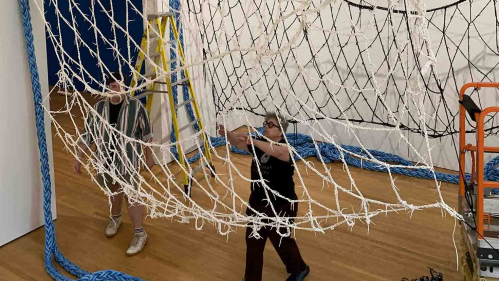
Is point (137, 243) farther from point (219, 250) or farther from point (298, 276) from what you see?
point (298, 276)

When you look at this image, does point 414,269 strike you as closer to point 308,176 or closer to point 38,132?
point 308,176

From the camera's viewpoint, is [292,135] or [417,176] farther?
[292,135]

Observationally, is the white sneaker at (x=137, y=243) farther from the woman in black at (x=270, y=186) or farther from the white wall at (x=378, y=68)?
the white wall at (x=378, y=68)

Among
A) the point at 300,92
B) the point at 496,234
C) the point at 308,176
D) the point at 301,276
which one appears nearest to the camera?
the point at 496,234

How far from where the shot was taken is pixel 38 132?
89.4 inches

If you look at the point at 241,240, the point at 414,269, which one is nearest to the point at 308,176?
the point at 241,240

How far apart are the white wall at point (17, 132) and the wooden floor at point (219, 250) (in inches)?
4.8

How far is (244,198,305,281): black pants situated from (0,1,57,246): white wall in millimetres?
1083

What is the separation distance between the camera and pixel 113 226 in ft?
7.99

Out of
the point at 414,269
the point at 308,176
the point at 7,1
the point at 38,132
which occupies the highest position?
the point at 7,1

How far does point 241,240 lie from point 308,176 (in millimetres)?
893

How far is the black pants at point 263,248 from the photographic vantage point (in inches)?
74.4

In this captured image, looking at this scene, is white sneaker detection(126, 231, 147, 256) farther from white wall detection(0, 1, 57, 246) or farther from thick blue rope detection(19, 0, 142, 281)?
white wall detection(0, 1, 57, 246)

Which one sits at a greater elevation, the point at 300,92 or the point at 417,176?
the point at 300,92
